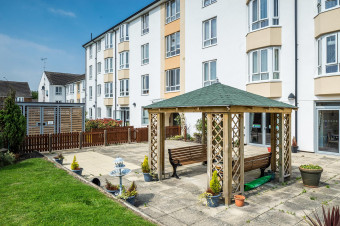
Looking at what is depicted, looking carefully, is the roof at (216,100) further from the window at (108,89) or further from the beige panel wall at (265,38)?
the window at (108,89)

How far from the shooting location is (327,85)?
534 inches

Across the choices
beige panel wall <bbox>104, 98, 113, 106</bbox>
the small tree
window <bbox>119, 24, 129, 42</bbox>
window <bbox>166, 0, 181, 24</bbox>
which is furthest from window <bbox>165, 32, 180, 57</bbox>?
the small tree

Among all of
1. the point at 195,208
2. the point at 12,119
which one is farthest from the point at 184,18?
the point at 195,208

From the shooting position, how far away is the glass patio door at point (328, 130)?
14.0 m

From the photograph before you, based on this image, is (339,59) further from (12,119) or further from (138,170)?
(12,119)

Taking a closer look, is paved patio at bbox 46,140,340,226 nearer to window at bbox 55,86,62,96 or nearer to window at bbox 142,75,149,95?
window at bbox 142,75,149,95

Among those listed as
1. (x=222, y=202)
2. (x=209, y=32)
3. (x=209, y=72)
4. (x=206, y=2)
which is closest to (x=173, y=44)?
(x=209, y=32)

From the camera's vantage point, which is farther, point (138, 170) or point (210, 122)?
point (138, 170)

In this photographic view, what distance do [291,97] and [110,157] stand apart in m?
12.0

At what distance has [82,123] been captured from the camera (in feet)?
66.4

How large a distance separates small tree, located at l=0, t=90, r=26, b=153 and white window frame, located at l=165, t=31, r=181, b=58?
607 inches

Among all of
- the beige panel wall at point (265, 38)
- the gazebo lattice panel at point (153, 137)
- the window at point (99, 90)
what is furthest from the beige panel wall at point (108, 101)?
the gazebo lattice panel at point (153, 137)

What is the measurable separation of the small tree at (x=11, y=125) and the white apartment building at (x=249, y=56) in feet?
45.3

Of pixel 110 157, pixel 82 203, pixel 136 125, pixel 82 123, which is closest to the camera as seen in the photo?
pixel 82 203
